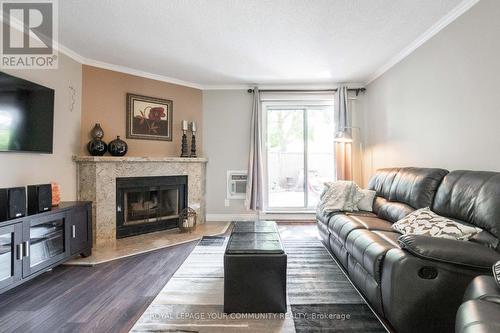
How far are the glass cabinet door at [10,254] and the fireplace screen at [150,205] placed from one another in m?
1.57

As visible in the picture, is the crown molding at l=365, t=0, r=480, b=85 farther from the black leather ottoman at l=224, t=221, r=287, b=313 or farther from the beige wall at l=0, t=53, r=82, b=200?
the beige wall at l=0, t=53, r=82, b=200

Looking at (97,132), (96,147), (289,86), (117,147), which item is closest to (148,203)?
(117,147)

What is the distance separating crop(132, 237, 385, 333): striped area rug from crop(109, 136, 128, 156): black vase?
1930 mm

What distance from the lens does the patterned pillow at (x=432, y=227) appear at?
65.8 inches

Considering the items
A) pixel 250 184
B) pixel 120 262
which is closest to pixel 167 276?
pixel 120 262

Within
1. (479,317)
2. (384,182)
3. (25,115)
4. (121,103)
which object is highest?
(121,103)

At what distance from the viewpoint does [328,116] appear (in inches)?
185

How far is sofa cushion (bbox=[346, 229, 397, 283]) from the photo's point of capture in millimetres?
1662

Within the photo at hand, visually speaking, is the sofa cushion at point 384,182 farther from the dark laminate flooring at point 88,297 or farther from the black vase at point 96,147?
the black vase at point 96,147

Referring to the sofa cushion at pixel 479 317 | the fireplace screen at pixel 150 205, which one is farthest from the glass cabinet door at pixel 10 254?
the sofa cushion at pixel 479 317

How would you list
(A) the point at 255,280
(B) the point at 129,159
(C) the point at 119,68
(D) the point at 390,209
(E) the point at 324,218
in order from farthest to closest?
(C) the point at 119,68 < (B) the point at 129,159 < (E) the point at 324,218 < (D) the point at 390,209 < (A) the point at 255,280

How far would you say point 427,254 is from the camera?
1.38 meters

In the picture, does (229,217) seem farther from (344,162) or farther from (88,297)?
(88,297)

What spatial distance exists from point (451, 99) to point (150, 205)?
403 cm
